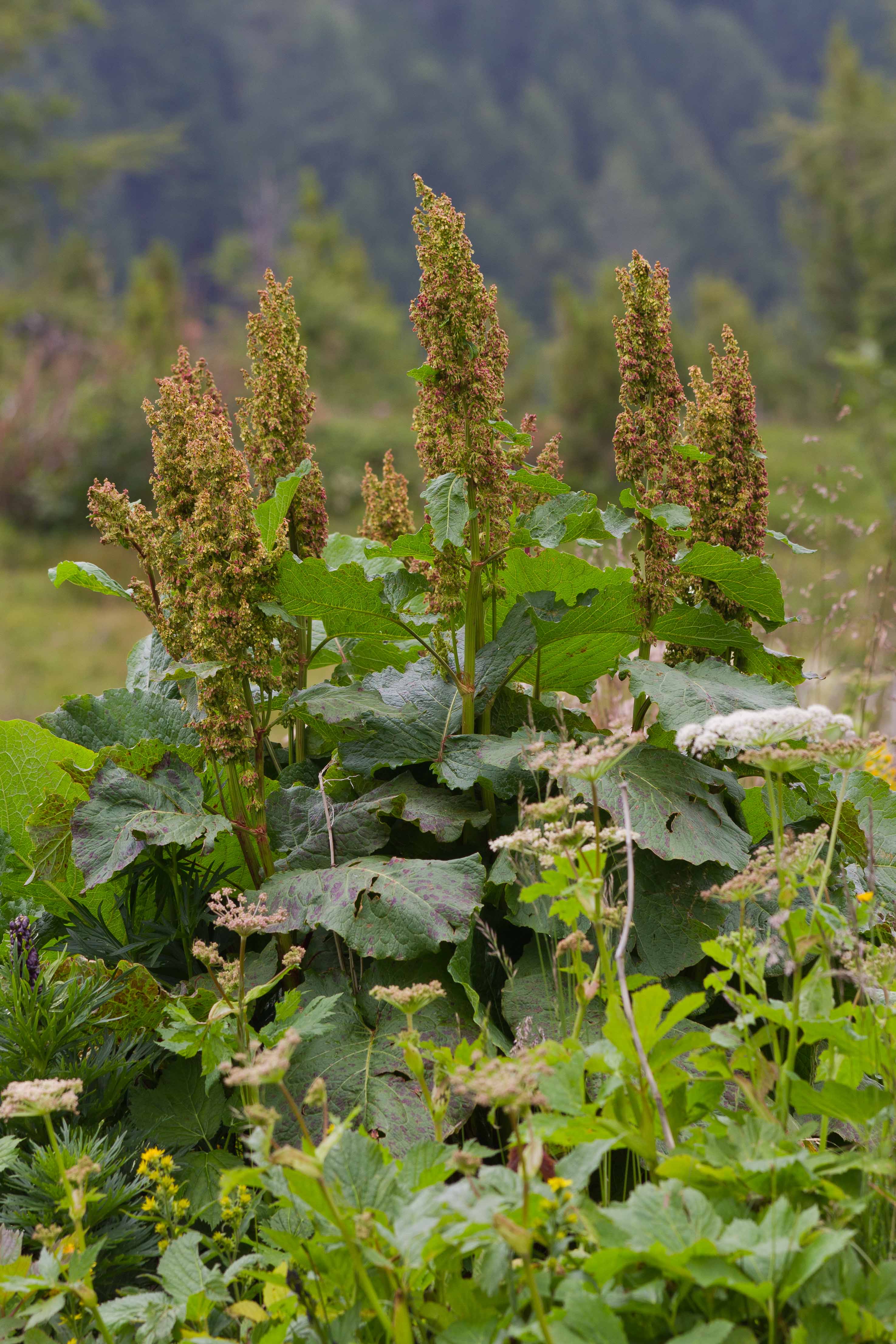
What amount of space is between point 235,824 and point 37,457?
10889mm

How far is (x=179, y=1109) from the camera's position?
1.58m

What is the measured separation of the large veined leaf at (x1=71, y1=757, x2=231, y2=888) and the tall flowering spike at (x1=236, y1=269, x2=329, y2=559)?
0.49 metres

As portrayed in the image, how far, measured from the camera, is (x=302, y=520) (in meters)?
1.97

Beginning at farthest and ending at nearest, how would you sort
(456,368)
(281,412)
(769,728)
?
(281,412) → (456,368) → (769,728)

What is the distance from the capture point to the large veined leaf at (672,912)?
1627 millimetres

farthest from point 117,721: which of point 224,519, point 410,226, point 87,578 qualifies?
point 410,226

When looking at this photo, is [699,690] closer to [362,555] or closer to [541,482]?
[541,482]

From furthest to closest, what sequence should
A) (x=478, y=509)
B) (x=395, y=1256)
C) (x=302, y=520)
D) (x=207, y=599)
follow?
(x=302, y=520) < (x=478, y=509) < (x=207, y=599) < (x=395, y=1256)

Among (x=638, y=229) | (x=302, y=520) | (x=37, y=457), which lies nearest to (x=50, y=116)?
(x=37, y=457)

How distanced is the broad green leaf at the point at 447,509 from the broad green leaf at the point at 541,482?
0.31 feet

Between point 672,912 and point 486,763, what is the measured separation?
359mm

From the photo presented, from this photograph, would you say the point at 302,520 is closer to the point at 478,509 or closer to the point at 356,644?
the point at 356,644

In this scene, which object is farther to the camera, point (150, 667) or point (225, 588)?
point (150, 667)

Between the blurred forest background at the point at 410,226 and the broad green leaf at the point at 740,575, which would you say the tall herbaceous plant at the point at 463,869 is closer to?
the broad green leaf at the point at 740,575
